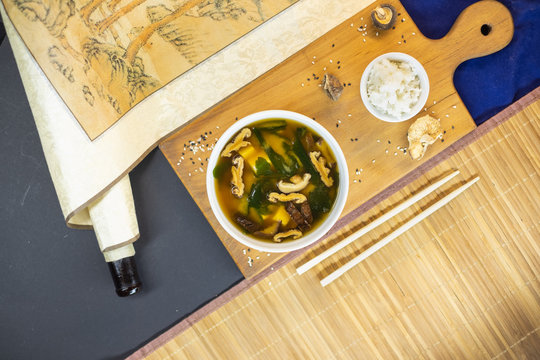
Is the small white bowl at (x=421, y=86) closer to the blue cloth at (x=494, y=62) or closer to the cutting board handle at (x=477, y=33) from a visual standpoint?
the cutting board handle at (x=477, y=33)

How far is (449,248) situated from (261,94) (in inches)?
29.5

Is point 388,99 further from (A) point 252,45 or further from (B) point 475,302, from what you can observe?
(B) point 475,302

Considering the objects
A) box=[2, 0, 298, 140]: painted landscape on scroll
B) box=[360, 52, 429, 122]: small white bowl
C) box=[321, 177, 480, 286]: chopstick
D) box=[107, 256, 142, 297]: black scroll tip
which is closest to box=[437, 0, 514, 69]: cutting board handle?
box=[360, 52, 429, 122]: small white bowl

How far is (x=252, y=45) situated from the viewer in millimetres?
1089

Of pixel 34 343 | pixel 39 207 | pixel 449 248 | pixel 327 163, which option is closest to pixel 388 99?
pixel 327 163

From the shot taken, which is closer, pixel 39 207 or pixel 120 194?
pixel 120 194

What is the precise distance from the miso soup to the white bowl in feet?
0.10

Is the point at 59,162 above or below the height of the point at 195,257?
above

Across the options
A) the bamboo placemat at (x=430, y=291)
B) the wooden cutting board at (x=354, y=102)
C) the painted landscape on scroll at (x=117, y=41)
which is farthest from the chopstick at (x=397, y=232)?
the painted landscape on scroll at (x=117, y=41)

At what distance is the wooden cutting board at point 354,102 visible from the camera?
108cm

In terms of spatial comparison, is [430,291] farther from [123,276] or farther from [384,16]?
[123,276]

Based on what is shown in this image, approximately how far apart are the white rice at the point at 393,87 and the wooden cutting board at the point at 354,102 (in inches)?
1.5

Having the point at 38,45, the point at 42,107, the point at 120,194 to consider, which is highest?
the point at 38,45

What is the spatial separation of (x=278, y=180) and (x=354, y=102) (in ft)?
0.99
